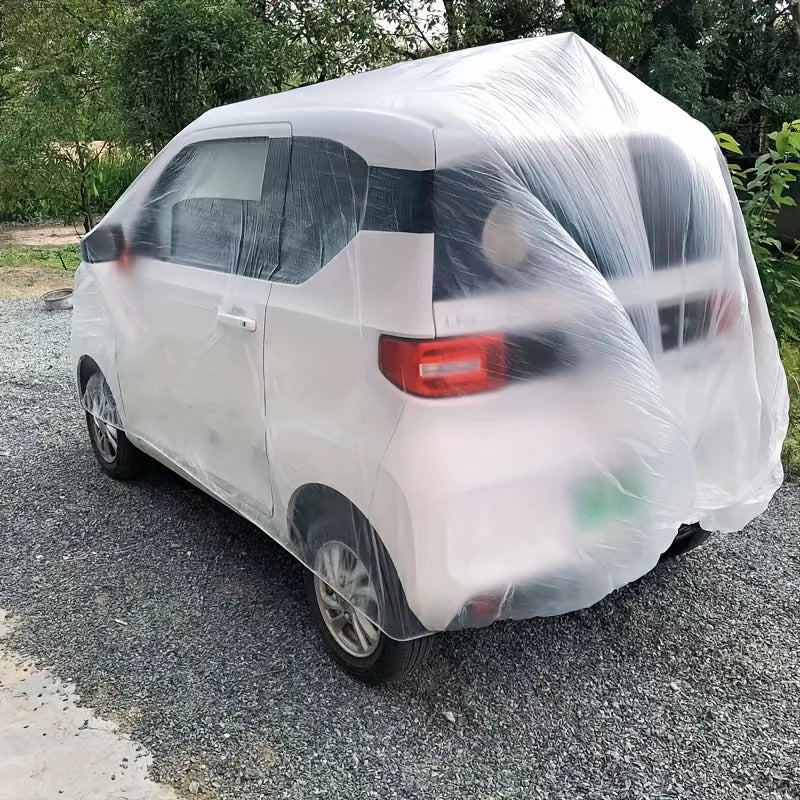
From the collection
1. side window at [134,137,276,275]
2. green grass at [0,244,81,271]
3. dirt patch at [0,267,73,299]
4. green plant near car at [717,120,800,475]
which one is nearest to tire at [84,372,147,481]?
side window at [134,137,276,275]

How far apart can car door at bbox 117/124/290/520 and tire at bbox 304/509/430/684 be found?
31 centimetres

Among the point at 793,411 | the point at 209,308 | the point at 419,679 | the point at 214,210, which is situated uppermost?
the point at 214,210

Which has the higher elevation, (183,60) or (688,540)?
(183,60)

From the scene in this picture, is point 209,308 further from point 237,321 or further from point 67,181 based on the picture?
point 67,181

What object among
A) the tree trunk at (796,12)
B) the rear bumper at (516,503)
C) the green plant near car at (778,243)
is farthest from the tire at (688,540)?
the tree trunk at (796,12)

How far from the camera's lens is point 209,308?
2814 millimetres

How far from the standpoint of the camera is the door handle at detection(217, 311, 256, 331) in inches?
101

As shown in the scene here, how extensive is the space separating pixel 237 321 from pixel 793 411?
136 inches

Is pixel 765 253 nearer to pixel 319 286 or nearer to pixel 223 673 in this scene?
pixel 319 286

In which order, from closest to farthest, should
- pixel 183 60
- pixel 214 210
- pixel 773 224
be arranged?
pixel 214 210
pixel 773 224
pixel 183 60

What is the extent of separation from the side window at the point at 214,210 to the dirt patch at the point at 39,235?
10165 mm

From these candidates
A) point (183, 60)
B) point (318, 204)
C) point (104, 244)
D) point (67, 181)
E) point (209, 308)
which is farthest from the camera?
point (67, 181)

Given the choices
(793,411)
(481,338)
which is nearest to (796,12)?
(793,411)

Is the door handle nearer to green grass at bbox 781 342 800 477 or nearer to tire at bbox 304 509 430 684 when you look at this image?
tire at bbox 304 509 430 684
